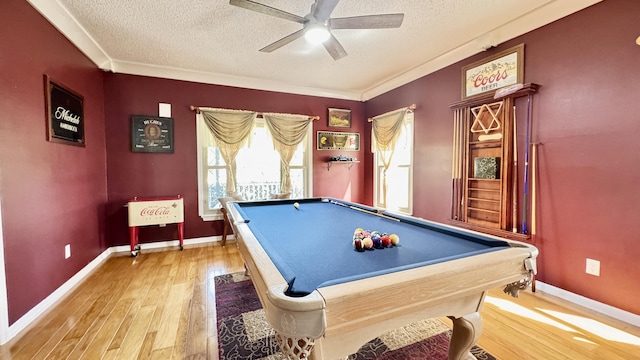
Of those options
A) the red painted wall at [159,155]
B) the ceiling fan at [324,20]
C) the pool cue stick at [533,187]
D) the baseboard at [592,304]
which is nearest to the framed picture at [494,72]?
the pool cue stick at [533,187]

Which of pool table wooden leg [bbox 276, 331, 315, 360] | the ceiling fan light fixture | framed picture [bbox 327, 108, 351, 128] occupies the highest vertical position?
the ceiling fan light fixture

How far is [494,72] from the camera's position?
105 inches

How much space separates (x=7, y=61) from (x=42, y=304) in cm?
180

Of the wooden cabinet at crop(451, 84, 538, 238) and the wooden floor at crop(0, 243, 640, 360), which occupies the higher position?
the wooden cabinet at crop(451, 84, 538, 238)

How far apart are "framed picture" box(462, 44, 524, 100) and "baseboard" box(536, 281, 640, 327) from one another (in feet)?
6.31

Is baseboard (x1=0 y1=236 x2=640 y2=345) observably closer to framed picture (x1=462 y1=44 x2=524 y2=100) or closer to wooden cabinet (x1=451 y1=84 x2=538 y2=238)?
wooden cabinet (x1=451 y1=84 x2=538 y2=238)

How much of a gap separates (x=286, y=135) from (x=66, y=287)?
10.1 feet

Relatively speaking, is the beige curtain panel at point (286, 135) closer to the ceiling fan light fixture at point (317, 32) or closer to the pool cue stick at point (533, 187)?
the ceiling fan light fixture at point (317, 32)

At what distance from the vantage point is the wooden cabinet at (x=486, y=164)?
8.18 feet

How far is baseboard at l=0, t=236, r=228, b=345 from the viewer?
5.61ft

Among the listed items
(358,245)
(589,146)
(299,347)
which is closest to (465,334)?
(358,245)

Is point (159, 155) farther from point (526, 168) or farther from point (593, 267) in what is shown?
point (593, 267)

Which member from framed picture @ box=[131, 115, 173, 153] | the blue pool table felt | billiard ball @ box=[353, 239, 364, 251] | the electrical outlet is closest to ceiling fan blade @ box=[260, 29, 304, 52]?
the blue pool table felt

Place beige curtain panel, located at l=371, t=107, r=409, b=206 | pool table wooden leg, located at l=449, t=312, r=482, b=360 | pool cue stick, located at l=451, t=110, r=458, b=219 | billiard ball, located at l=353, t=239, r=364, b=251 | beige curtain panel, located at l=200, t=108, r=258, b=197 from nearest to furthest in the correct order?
pool table wooden leg, located at l=449, t=312, r=482, b=360 < billiard ball, located at l=353, t=239, r=364, b=251 < pool cue stick, located at l=451, t=110, r=458, b=219 < beige curtain panel, located at l=200, t=108, r=258, b=197 < beige curtain panel, located at l=371, t=107, r=409, b=206
